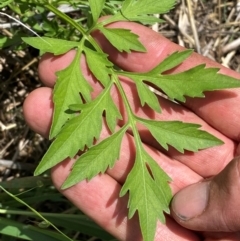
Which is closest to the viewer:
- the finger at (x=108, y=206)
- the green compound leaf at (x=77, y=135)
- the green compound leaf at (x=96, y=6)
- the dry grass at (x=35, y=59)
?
the green compound leaf at (x=77, y=135)

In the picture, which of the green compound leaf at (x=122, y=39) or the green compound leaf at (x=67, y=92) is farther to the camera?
the green compound leaf at (x=122, y=39)

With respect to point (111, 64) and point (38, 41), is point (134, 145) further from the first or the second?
point (38, 41)

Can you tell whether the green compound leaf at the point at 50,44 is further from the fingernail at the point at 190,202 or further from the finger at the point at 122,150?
the fingernail at the point at 190,202

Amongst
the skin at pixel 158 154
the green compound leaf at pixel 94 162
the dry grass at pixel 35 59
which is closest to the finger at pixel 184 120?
the skin at pixel 158 154

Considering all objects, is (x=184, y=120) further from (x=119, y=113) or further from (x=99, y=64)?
(x=99, y=64)

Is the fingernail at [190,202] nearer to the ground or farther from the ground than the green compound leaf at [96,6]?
nearer to the ground

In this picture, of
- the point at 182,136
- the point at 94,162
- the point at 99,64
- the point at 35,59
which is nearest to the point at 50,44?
the point at 99,64
